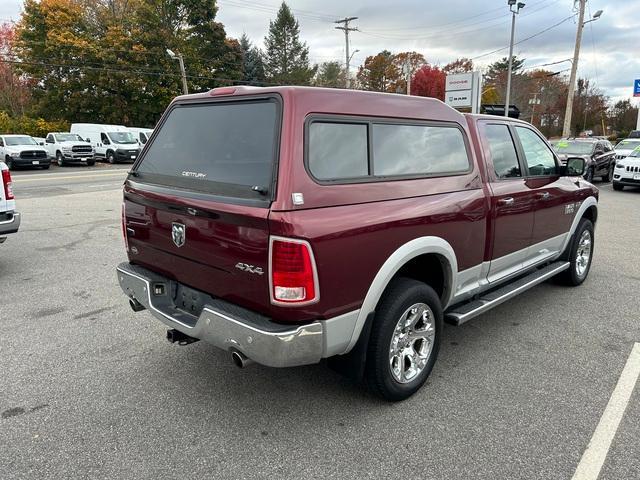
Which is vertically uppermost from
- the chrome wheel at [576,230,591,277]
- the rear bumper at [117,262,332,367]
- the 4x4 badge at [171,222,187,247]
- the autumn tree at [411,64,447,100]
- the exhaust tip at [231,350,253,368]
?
the autumn tree at [411,64,447,100]

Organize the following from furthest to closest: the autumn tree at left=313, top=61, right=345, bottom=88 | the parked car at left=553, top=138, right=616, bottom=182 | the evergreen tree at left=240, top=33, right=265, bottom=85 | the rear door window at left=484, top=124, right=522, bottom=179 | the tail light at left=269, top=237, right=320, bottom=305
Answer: the autumn tree at left=313, top=61, right=345, bottom=88 → the evergreen tree at left=240, top=33, right=265, bottom=85 → the parked car at left=553, top=138, right=616, bottom=182 → the rear door window at left=484, top=124, right=522, bottom=179 → the tail light at left=269, top=237, right=320, bottom=305

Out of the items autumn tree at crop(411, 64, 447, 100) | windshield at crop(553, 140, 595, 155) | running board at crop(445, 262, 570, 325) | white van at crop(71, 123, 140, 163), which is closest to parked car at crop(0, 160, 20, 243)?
running board at crop(445, 262, 570, 325)

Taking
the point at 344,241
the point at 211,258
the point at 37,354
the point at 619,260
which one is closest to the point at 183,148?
the point at 211,258

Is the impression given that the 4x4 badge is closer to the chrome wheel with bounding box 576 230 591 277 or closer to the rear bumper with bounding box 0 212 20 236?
the rear bumper with bounding box 0 212 20 236

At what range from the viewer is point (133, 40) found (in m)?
39.6

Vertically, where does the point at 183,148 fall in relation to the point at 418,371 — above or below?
above

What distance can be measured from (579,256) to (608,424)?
304 cm

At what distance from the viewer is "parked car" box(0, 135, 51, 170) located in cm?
2321

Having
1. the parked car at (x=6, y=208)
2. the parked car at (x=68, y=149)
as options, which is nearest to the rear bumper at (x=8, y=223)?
the parked car at (x=6, y=208)

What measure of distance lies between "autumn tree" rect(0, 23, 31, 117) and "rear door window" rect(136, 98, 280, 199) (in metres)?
44.6

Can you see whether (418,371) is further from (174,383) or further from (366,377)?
(174,383)

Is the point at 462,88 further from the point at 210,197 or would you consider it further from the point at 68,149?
the point at 210,197

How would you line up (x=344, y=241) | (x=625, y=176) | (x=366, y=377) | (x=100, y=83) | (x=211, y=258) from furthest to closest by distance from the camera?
(x=100, y=83) → (x=625, y=176) → (x=366, y=377) → (x=211, y=258) → (x=344, y=241)

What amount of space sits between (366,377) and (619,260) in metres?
5.47
